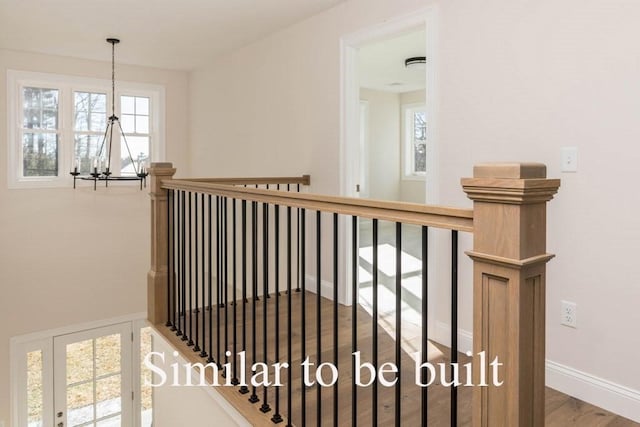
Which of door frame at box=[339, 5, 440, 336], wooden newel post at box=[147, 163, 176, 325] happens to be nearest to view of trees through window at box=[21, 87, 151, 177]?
wooden newel post at box=[147, 163, 176, 325]

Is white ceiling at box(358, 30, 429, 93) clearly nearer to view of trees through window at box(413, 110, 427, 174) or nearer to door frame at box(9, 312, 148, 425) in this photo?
view of trees through window at box(413, 110, 427, 174)

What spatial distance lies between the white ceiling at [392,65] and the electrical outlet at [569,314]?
2714 mm

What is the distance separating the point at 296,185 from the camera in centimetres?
398

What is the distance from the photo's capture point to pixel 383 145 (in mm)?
8109

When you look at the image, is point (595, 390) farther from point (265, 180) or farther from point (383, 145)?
point (383, 145)

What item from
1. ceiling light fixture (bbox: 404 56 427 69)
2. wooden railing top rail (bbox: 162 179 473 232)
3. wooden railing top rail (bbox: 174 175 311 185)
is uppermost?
ceiling light fixture (bbox: 404 56 427 69)

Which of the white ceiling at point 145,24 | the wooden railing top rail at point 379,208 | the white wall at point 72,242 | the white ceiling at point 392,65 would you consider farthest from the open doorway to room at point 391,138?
the wooden railing top rail at point 379,208

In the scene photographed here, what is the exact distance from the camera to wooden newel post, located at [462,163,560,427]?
102 centimetres

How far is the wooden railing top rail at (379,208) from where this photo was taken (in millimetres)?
1164

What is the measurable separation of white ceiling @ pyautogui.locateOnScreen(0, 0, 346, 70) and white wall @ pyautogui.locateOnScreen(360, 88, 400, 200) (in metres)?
3.53

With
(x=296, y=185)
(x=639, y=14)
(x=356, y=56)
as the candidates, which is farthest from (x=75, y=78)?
(x=639, y=14)

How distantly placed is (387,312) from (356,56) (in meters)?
1.93

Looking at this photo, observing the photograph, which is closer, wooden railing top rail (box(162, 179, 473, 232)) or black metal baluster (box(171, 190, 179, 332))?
wooden railing top rail (box(162, 179, 473, 232))

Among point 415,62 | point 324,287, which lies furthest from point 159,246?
point 415,62
